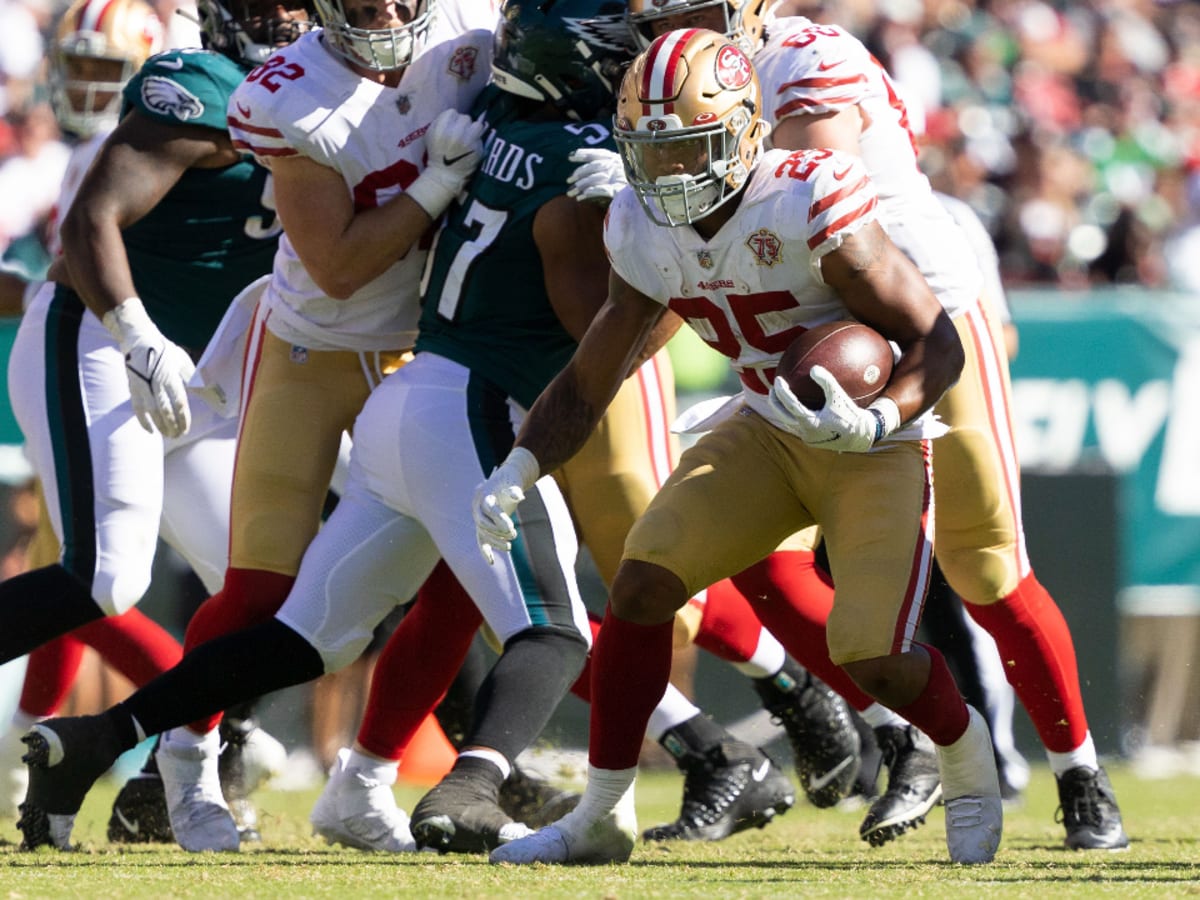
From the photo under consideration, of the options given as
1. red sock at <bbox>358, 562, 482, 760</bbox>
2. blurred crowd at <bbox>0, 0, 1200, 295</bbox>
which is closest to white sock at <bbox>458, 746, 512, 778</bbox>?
red sock at <bbox>358, 562, 482, 760</bbox>

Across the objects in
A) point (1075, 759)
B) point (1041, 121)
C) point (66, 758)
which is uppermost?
point (66, 758)

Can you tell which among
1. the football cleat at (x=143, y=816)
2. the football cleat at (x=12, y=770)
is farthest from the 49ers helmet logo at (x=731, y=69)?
the football cleat at (x=12, y=770)

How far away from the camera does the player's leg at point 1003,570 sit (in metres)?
3.99

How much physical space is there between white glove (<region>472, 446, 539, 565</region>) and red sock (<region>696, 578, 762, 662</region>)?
3.35 ft

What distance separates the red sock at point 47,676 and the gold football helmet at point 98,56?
138 cm

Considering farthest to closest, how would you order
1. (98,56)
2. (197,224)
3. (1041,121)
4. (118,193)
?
1. (1041,121)
2. (98,56)
3. (197,224)
4. (118,193)

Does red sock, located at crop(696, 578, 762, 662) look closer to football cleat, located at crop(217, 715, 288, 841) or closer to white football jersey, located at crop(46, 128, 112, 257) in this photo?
football cleat, located at crop(217, 715, 288, 841)

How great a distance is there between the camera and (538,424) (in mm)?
3680

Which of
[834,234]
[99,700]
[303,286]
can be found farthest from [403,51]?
[99,700]

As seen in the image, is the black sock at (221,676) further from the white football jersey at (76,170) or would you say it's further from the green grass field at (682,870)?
the white football jersey at (76,170)

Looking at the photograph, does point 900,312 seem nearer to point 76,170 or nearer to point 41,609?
point 41,609

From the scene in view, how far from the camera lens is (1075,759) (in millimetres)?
4152

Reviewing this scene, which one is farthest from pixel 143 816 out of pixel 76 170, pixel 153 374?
pixel 76 170

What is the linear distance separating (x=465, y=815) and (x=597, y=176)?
4.24 ft
